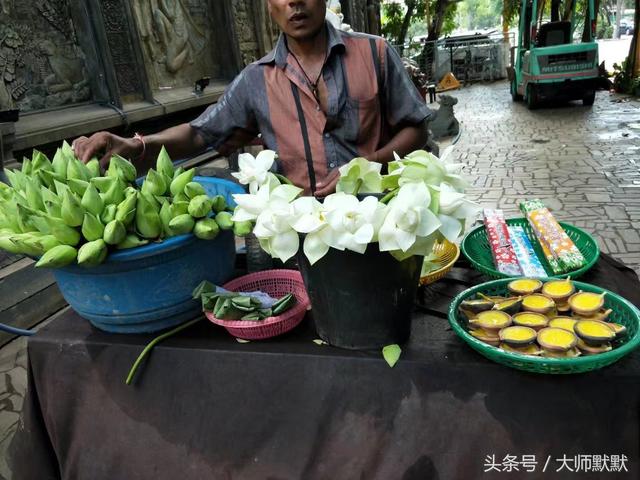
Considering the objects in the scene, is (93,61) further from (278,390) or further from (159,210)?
(278,390)

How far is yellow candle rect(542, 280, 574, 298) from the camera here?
47.3 inches

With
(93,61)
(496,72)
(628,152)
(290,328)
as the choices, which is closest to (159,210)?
(290,328)

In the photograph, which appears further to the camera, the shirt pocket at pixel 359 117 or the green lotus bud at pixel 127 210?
the shirt pocket at pixel 359 117

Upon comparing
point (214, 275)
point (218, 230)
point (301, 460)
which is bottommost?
point (301, 460)

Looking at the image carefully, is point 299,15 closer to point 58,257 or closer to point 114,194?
point 114,194

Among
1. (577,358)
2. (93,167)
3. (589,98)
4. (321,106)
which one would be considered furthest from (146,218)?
(589,98)

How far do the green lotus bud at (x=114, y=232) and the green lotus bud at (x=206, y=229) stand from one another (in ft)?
0.60

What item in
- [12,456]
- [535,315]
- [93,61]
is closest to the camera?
[535,315]

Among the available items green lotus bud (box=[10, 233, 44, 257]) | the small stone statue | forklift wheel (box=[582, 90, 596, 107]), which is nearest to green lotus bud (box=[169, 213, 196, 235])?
green lotus bud (box=[10, 233, 44, 257])

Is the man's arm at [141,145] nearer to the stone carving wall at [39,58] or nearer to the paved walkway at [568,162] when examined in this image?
the stone carving wall at [39,58]

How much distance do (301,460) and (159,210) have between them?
0.76 m

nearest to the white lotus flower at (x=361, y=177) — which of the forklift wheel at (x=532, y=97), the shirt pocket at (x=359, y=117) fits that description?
the shirt pocket at (x=359, y=117)

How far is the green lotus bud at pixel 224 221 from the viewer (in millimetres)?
1338

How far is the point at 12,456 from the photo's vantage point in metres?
1.67
